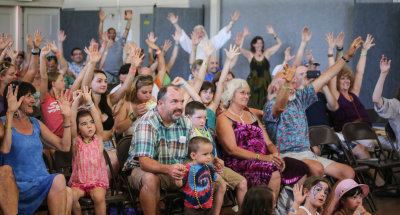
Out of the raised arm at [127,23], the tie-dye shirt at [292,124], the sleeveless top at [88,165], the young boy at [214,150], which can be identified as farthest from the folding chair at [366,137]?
the raised arm at [127,23]

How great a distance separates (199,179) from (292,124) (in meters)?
1.41

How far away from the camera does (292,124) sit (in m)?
4.98

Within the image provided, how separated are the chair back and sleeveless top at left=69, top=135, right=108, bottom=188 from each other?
19cm

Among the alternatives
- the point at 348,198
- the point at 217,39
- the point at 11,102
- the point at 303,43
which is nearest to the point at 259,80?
the point at 303,43

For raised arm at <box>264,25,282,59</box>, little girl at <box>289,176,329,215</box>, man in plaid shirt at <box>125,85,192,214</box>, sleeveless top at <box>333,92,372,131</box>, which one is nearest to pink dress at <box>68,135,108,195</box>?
man in plaid shirt at <box>125,85,192,214</box>

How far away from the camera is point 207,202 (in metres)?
A: 3.97

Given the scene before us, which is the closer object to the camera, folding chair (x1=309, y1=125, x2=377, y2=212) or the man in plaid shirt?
the man in plaid shirt

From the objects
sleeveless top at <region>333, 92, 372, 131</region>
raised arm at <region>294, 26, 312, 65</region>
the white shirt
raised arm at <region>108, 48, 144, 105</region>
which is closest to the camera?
raised arm at <region>108, 48, 144, 105</region>

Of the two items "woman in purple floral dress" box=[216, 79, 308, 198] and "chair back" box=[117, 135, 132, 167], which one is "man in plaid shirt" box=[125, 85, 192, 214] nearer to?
"chair back" box=[117, 135, 132, 167]

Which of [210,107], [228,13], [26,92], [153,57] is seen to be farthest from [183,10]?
[26,92]

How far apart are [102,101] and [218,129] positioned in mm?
1143

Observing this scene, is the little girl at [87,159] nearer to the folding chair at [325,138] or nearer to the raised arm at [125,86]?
the raised arm at [125,86]

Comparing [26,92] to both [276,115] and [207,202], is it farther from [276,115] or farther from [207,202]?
[276,115]

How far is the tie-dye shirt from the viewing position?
499cm
